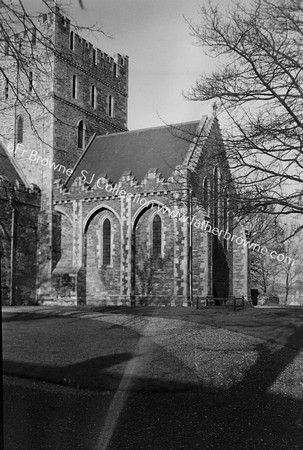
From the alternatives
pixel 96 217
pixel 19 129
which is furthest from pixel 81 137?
pixel 96 217

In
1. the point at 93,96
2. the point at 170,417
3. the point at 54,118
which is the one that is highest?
the point at 93,96

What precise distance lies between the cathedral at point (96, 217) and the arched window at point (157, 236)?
0.18 ft

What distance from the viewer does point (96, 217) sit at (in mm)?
30266

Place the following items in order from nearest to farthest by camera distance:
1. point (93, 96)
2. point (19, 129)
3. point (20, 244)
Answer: point (20, 244) → point (19, 129) → point (93, 96)

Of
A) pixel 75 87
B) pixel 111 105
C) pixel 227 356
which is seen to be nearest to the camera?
pixel 227 356

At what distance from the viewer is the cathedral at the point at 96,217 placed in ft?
90.3

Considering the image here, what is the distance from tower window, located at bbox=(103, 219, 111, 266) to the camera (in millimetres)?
29969

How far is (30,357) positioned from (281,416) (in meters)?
5.79

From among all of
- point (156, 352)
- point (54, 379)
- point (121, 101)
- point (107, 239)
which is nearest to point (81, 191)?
point (107, 239)

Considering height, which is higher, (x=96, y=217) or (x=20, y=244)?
(x=96, y=217)

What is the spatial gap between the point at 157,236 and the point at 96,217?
13.1 ft

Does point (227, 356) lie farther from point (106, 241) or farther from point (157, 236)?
point (106, 241)

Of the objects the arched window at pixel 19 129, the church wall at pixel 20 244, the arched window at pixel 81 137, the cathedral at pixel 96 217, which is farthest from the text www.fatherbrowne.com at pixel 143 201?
the arched window at pixel 81 137

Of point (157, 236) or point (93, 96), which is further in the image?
point (93, 96)
